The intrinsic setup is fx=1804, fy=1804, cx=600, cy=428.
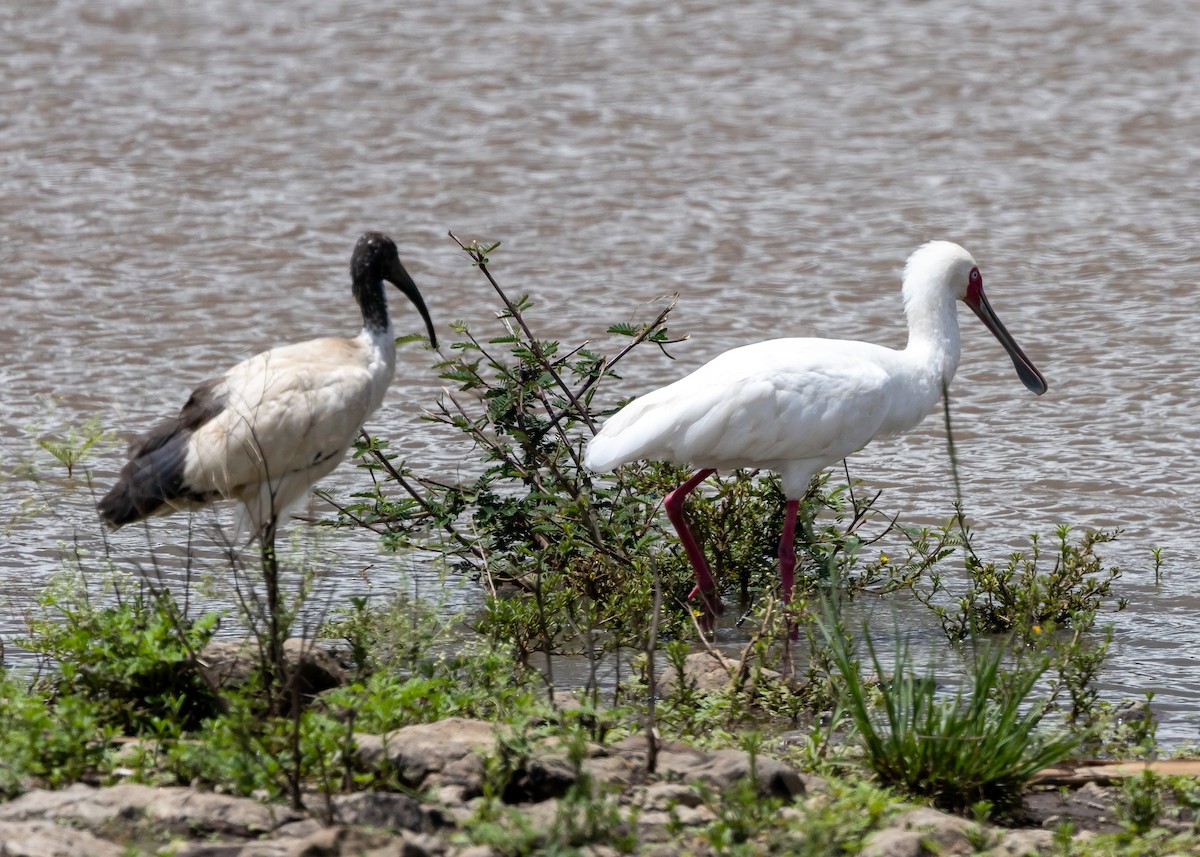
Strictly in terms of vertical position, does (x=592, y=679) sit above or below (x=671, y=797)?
above

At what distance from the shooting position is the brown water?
27.6 feet

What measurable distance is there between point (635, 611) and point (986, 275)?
6.22 metres

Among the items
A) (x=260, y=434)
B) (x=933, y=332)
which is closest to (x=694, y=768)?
(x=260, y=434)

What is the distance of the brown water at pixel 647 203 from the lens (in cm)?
840

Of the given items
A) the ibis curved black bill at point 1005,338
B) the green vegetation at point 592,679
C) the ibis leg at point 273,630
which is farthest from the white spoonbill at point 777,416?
the ibis leg at point 273,630

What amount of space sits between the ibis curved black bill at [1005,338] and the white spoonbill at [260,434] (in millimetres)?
2567

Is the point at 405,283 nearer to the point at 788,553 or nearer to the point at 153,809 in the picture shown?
the point at 788,553

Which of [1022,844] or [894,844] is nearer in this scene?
[894,844]

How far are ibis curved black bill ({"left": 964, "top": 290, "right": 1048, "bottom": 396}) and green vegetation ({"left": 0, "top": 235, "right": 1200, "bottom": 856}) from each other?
1.08 m

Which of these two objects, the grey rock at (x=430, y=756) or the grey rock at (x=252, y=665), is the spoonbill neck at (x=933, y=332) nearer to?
the grey rock at (x=252, y=665)

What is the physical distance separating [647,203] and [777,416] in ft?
21.8

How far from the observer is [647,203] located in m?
12.7

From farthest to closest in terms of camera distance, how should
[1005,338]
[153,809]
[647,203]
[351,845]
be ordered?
[647,203] < [1005,338] < [153,809] < [351,845]

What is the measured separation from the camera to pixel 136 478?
5.71 m
